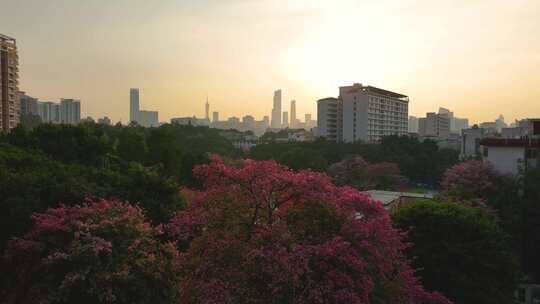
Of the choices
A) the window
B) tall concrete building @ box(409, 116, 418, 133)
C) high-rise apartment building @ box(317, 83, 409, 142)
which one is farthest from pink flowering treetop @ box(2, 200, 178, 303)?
tall concrete building @ box(409, 116, 418, 133)

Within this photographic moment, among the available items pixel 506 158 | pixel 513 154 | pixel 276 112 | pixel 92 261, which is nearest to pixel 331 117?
pixel 506 158

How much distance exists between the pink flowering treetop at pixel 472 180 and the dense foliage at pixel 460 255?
15.0 ft

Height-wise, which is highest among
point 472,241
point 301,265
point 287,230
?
point 287,230

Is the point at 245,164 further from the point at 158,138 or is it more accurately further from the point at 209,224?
the point at 158,138

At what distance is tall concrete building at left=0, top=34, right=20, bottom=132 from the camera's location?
88.6ft

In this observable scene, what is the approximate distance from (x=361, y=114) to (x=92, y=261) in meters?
48.5

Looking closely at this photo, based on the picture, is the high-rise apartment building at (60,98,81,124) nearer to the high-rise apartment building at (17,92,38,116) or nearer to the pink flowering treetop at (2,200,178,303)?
the high-rise apartment building at (17,92,38,116)

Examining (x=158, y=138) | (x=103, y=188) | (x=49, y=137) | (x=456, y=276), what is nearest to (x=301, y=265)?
(x=456, y=276)

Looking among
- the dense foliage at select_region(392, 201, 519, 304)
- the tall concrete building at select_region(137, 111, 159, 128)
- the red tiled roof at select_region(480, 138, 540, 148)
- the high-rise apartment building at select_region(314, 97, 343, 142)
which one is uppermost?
the tall concrete building at select_region(137, 111, 159, 128)

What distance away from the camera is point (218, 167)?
241 inches

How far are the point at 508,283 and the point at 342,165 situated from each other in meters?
20.9

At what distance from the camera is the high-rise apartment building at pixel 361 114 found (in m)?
52.5

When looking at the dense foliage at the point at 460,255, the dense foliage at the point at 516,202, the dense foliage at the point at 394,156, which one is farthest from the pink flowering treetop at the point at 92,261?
the dense foliage at the point at 394,156

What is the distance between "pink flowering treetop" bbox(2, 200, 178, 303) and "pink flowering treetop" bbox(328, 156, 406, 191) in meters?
21.1
